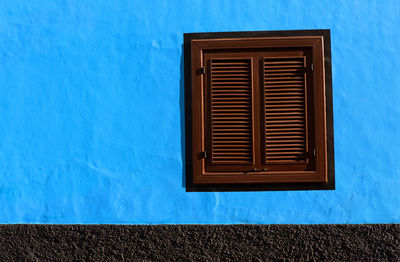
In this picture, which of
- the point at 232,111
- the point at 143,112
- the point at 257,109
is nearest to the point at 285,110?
the point at 257,109

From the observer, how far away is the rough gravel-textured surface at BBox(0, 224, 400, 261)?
3.97m

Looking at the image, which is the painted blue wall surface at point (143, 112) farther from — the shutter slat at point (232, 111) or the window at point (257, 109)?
the shutter slat at point (232, 111)

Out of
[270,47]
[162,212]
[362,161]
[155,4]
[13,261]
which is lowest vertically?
[13,261]

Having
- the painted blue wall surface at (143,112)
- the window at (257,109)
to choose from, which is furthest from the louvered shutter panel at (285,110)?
the painted blue wall surface at (143,112)

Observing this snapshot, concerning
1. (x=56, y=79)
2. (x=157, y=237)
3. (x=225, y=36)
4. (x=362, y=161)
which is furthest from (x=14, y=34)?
(x=362, y=161)

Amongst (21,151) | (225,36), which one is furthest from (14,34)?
(225,36)

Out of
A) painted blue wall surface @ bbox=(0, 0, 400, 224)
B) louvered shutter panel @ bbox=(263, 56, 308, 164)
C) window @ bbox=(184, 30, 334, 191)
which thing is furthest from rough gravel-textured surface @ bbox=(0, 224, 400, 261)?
louvered shutter panel @ bbox=(263, 56, 308, 164)

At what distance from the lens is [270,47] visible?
4039 millimetres

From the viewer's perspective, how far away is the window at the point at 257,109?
4012 millimetres

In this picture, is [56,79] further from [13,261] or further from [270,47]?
[270,47]

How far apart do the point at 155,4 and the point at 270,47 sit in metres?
1.08

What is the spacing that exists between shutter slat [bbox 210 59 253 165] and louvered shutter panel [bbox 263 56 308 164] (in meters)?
0.16

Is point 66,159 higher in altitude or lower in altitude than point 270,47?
lower

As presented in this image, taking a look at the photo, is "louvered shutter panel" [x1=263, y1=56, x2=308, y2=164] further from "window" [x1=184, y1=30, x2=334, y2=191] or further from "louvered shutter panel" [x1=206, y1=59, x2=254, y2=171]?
"louvered shutter panel" [x1=206, y1=59, x2=254, y2=171]
